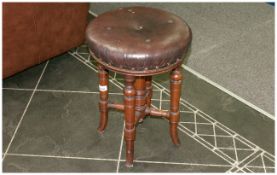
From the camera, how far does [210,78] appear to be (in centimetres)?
285

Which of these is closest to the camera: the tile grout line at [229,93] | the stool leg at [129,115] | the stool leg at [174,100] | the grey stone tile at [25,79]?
the stool leg at [129,115]

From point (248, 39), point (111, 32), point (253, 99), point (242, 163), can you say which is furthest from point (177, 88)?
point (248, 39)

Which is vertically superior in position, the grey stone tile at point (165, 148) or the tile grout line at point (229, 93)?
the tile grout line at point (229, 93)

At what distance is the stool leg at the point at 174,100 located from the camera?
1.97 metres

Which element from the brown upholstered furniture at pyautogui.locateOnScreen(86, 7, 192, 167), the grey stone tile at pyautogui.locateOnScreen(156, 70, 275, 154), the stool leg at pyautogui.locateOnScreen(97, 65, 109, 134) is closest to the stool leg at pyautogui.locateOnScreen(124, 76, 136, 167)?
the brown upholstered furniture at pyautogui.locateOnScreen(86, 7, 192, 167)

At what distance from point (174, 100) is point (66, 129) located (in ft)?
2.22

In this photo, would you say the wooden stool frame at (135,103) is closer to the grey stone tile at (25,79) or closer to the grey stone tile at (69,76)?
the grey stone tile at (69,76)

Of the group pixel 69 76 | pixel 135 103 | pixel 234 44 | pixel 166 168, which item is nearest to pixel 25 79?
pixel 69 76

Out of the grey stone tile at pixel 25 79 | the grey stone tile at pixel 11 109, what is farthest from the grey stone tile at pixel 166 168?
the grey stone tile at pixel 25 79

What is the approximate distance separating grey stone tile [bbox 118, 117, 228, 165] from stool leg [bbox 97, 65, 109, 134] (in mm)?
191

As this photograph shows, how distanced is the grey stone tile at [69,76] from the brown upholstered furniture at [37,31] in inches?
4.3

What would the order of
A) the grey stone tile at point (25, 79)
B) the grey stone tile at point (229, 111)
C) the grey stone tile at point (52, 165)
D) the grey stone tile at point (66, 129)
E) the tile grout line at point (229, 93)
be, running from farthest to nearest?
the grey stone tile at point (25, 79), the tile grout line at point (229, 93), the grey stone tile at point (229, 111), the grey stone tile at point (66, 129), the grey stone tile at point (52, 165)

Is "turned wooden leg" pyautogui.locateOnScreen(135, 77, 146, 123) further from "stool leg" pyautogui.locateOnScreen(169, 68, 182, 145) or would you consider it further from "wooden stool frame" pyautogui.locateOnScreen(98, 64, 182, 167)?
"stool leg" pyautogui.locateOnScreen(169, 68, 182, 145)

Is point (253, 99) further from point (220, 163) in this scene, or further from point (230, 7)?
point (230, 7)
